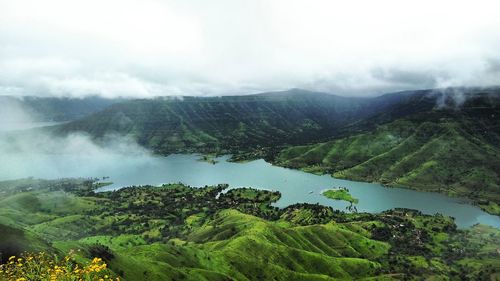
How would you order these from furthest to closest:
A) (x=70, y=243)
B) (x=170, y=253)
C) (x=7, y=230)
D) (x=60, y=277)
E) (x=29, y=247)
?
(x=170, y=253) → (x=70, y=243) → (x=7, y=230) → (x=29, y=247) → (x=60, y=277)

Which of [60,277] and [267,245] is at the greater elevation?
[60,277]

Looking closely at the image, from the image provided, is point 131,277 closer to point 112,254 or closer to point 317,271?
point 112,254

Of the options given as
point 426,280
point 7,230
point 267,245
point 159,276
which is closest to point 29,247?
point 7,230

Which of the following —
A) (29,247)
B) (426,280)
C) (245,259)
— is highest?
(29,247)

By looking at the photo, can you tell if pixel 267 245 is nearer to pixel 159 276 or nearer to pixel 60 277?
pixel 159 276

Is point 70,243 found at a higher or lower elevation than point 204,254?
higher

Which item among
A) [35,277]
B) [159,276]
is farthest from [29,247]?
[35,277]

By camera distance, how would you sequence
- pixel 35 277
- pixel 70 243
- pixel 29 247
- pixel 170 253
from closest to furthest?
pixel 35 277, pixel 29 247, pixel 70 243, pixel 170 253

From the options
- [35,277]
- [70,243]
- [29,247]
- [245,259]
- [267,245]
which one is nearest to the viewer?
[35,277]

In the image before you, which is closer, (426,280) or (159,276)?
(159,276)
